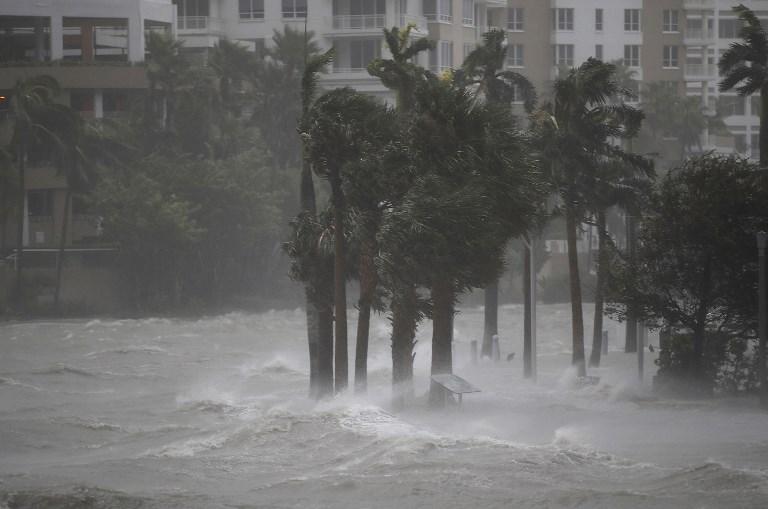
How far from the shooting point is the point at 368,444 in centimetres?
3516

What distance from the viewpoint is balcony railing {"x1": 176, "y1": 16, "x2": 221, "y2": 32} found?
10744cm

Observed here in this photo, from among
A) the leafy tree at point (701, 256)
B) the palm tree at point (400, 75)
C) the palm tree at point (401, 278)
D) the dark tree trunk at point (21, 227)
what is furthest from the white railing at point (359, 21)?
the leafy tree at point (701, 256)

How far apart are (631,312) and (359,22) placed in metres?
65.9

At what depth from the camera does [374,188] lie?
130ft

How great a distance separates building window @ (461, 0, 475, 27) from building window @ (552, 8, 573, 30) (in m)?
17.0

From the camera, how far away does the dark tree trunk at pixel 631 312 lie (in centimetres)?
4178

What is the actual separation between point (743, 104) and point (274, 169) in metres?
57.2

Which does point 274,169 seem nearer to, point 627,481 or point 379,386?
point 379,386

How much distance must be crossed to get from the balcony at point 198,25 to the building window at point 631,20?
36.8m

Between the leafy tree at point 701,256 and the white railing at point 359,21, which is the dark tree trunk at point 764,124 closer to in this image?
the leafy tree at point 701,256

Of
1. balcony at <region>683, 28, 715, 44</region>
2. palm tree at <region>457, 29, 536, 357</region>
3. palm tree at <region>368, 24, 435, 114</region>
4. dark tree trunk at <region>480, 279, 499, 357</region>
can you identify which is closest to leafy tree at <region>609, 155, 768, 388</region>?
palm tree at <region>368, 24, 435, 114</region>

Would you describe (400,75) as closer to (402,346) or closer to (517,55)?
(402,346)

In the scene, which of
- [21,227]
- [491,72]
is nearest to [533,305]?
[491,72]

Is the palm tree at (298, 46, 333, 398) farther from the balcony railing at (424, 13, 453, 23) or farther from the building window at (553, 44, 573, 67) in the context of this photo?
the building window at (553, 44, 573, 67)
